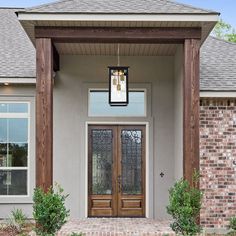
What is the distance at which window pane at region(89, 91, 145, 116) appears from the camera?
36.0ft

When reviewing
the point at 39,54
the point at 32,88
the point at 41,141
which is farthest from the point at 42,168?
the point at 32,88

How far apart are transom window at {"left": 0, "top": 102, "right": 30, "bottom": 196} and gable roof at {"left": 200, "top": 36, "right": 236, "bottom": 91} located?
4.24 m

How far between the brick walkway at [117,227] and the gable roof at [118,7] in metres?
4.13

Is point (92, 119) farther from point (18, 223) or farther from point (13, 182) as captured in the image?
point (18, 223)

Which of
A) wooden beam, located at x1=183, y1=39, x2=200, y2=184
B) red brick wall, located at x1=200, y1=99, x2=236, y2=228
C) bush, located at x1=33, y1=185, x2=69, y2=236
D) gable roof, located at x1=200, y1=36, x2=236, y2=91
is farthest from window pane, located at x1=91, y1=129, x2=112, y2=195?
bush, located at x1=33, y1=185, x2=69, y2=236

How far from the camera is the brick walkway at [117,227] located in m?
8.91

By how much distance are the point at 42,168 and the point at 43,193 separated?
498 millimetres

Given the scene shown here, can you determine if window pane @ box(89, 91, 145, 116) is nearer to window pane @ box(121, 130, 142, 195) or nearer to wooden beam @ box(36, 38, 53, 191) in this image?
window pane @ box(121, 130, 142, 195)

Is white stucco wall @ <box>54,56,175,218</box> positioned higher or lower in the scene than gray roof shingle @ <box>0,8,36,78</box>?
lower

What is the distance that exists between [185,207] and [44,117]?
2.88 m

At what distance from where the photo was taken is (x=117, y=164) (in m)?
11.0

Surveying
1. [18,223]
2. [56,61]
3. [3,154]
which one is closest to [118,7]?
[56,61]

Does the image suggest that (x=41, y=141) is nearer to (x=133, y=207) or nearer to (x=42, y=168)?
(x=42, y=168)

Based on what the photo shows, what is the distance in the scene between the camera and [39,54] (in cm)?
826
